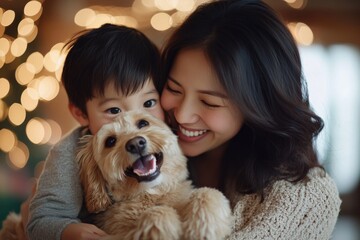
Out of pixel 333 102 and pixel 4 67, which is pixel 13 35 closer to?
pixel 4 67

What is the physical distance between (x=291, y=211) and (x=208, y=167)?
0.52 metres

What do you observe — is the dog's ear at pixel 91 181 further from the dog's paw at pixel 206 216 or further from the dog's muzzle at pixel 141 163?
the dog's paw at pixel 206 216

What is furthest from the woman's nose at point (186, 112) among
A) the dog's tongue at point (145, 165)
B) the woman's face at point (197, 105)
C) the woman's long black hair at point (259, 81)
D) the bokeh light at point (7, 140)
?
the bokeh light at point (7, 140)

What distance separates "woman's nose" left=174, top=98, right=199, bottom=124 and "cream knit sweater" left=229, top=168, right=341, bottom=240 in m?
0.35

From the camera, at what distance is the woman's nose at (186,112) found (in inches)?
68.9

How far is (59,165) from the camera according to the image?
5.48ft

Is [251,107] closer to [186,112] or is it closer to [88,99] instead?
[186,112]

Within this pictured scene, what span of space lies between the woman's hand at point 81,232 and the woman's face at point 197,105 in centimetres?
47

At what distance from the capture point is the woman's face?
1.76 metres

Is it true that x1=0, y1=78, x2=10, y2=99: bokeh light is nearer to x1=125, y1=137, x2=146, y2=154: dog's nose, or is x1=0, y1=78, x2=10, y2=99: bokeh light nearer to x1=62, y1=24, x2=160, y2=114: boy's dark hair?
x1=62, y1=24, x2=160, y2=114: boy's dark hair

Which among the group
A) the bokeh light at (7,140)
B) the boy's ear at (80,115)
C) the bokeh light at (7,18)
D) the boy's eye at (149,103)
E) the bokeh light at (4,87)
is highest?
the bokeh light at (7,18)

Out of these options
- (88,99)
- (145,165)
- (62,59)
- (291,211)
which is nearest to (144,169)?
(145,165)

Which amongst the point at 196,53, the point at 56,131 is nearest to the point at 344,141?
the point at 56,131

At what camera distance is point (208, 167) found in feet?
6.76
